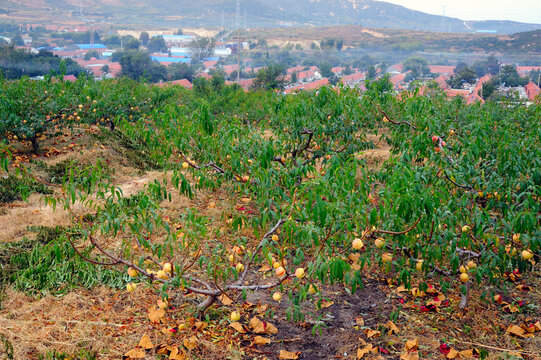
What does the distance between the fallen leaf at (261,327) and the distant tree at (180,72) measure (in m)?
28.1

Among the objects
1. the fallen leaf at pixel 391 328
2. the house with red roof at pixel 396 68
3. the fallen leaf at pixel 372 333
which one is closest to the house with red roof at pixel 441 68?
the house with red roof at pixel 396 68

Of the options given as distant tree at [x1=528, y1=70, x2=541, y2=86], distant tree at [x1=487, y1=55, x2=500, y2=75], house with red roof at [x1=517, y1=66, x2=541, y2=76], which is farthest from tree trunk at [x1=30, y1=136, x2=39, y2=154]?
house with red roof at [x1=517, y1=66, x2=541, y2=76]

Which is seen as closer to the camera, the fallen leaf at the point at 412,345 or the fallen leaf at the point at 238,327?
the fallen leaf at the point at 412,345

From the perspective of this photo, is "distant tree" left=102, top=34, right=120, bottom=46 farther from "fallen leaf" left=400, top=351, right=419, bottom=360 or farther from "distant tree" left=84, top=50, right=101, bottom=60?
"fallen leaf" left=400, top=351, right=419, bottom=360

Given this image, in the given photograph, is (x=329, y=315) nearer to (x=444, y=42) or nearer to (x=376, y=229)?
(x=376, y=229)

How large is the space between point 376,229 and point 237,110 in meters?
9.10

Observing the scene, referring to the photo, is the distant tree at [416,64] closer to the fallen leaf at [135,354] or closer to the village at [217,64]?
the village at [217,64]

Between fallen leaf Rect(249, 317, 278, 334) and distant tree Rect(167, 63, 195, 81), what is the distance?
28.1 meters

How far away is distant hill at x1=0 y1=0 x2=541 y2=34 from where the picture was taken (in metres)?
72.4

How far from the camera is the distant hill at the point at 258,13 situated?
7238 centimetres

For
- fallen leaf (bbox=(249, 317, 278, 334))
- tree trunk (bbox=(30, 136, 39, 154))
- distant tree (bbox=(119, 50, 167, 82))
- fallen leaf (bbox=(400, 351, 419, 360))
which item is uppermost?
distant tree (bbox=(119, 50, 167, 82))

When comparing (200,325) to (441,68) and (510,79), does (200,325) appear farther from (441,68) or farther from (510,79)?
(441,68)

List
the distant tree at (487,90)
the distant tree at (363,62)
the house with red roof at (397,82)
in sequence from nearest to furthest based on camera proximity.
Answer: the house with red roof at (397,82) → the distant tree at (487,90) → the distant tree at (363,62)

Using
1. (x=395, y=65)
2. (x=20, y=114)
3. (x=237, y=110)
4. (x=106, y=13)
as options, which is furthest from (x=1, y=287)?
(x=106, y=13)
